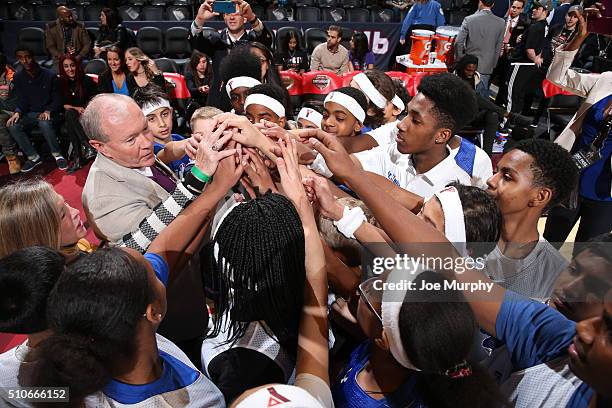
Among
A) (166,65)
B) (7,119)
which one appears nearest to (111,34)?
(166,65)

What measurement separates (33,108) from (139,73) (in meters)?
1.43

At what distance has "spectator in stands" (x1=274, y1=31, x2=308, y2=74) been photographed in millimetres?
6922

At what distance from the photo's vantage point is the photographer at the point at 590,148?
272 centimetres

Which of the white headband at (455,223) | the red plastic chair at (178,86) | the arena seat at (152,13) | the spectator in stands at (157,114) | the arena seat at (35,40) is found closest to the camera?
the white headband at (455,223)

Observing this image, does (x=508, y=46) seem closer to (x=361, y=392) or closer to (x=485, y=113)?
(x=485, y=113)

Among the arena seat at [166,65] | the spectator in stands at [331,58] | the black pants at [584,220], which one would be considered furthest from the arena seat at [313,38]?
the black pants at [584,220]

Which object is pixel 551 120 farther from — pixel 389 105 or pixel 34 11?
pixel 34 11

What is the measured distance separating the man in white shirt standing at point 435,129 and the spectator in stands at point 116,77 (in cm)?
409

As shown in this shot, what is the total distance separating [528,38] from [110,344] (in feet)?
25.5

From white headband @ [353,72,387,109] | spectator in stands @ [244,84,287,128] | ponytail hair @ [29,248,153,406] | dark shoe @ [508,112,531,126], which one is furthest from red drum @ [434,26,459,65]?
ponytail hair @ [29,248,153,406]

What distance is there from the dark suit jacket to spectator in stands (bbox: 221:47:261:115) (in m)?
4.66

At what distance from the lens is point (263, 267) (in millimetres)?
1321

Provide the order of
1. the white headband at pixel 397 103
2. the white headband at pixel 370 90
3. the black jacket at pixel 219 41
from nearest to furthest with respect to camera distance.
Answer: the white headband at pixel 370 90 < the white headband at pixel 397 103 < the black jacket at pixel 219 41

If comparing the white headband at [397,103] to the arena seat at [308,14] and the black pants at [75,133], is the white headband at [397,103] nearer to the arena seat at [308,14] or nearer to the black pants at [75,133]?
A: the black pants at [75,133]
